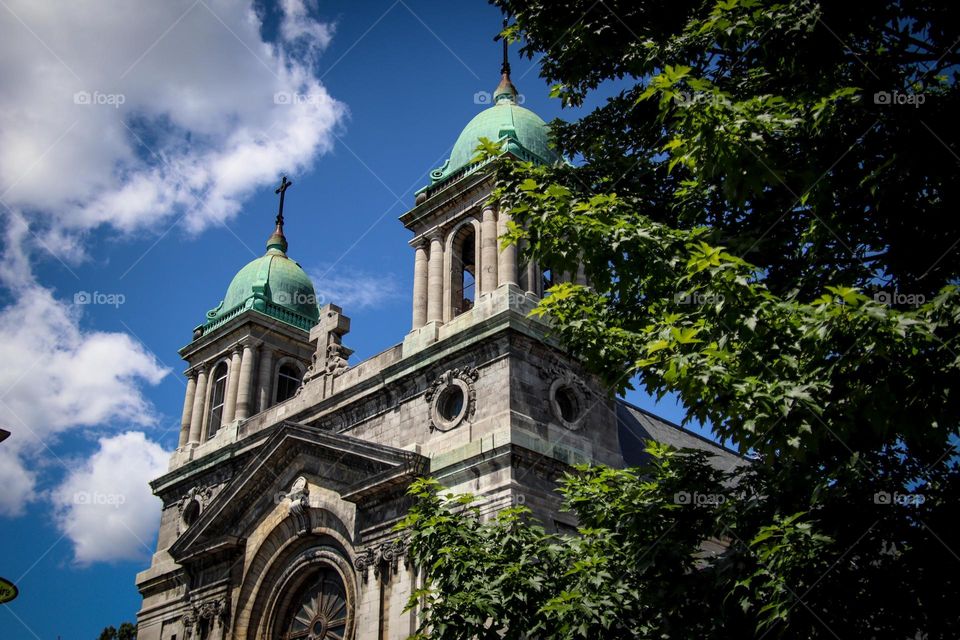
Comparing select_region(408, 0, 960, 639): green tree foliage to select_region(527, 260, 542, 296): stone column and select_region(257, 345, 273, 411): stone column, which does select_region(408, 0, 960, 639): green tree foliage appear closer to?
select_region(527, 260, 542, 296): stone column

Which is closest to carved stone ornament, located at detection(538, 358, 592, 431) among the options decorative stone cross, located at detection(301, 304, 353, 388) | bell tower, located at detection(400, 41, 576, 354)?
bell tower, located at detection(400, 41, 576, 354)

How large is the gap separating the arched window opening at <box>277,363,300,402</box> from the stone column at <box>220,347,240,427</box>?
149 centimetres

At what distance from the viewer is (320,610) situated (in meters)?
25.0

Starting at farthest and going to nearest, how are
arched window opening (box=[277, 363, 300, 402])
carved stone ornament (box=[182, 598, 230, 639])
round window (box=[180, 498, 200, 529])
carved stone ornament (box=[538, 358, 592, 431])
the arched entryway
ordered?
arched window opening (box=[277, 363, 300, 402]), round window (box=[180, 498, 200, 529]), carved stone ornament (box=[182, 598, 230, 639]), the arched entryway, carved stone ornament (box=[538, 358, 592, 431])

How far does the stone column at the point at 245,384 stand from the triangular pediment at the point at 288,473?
316 cm

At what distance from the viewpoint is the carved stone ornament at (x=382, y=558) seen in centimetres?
2234

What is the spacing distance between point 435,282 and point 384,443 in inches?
185

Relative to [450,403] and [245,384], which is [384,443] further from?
[245,384]

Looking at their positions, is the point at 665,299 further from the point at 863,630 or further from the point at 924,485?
the point at 863,630

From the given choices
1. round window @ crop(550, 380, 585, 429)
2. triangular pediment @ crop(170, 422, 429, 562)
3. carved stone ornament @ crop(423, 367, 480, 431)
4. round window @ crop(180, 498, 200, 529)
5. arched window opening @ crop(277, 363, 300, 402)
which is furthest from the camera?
arched window opening @ crop(277, 363, 300, 402)

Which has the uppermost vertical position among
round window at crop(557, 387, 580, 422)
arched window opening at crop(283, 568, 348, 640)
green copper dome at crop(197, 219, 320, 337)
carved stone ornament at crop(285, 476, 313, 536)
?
green copper dome at crop(197, 219, 320, 337)

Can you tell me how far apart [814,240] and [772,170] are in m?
1.01

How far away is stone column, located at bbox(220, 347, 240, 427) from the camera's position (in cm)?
3225

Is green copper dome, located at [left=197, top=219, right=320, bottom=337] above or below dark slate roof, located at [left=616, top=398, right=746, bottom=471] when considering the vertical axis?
above
